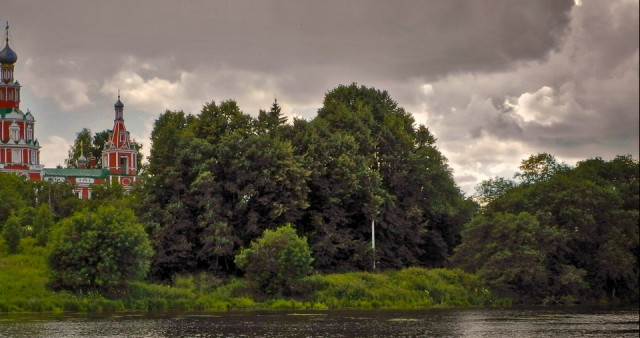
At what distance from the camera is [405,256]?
83812 millimetres

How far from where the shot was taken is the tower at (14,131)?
17038 centimetres

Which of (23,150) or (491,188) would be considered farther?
(23,150)

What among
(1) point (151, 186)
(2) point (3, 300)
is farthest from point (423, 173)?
(2) point (3, 300)

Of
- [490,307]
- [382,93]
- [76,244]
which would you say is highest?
[382,93]

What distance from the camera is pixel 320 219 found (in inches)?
3061

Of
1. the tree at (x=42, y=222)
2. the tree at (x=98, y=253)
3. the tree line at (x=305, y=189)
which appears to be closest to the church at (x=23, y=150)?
the tree at (x=42, y=222)

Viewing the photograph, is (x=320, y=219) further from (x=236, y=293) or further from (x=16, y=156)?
(x=16, y=156)

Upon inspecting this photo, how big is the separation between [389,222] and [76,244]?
30.7 metres

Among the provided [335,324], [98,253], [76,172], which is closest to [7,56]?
[76,172]

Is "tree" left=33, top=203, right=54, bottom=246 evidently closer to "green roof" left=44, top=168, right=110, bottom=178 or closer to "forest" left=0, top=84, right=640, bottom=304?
"forest" left=0, top=84, right=640, bottom=304

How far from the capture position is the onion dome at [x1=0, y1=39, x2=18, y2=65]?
173 meters

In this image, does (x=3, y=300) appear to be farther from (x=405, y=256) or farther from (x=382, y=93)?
(x=382, y=93)

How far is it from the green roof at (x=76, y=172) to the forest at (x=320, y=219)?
99074 millimetres

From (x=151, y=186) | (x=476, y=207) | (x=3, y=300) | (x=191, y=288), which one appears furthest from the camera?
(x=476, y=207)
